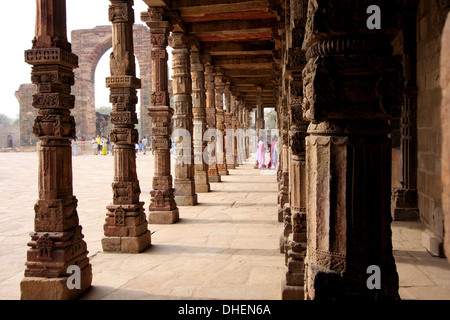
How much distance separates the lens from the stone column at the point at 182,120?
8.26 metres

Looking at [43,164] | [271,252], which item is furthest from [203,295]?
[43,164]

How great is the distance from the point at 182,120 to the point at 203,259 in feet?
14.0

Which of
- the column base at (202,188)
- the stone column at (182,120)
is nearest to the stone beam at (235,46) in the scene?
the stone column at (182,120)

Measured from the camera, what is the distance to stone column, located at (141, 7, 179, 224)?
6.64 meters

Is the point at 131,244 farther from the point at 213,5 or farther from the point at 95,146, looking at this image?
the point at 95,146

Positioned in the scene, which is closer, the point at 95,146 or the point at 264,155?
the point at 264,155

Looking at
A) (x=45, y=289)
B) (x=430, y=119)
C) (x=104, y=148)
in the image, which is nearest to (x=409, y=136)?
(x=430, y=119)

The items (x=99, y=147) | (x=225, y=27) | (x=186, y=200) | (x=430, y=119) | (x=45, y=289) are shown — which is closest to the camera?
(x=45, y=289)

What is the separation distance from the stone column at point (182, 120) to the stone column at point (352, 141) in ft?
21.5

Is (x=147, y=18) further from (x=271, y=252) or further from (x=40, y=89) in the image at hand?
(x=271, y=252)

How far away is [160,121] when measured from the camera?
21.9 ft

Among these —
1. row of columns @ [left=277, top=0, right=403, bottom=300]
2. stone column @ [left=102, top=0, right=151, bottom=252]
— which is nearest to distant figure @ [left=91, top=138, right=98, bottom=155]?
stone column @ [left=102, top=0, right=151, bottom=252]

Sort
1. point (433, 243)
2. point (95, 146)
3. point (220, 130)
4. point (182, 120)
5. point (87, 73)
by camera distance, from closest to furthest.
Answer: point (433, 243) → point (182, 120) → point (220, 130) → point (95, 146) → point (87, 73)

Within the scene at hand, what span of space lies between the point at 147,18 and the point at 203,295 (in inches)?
218
